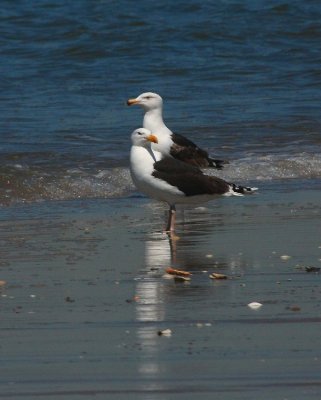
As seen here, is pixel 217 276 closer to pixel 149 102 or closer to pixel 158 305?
pixel 158 305

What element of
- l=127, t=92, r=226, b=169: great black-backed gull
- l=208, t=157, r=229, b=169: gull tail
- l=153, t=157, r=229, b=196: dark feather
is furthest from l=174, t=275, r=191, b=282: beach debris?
l=208, t=157, r=229, b=169: gull tail

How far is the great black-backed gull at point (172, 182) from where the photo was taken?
889 cm

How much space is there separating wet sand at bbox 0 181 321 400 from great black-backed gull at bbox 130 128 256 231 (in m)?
0.18

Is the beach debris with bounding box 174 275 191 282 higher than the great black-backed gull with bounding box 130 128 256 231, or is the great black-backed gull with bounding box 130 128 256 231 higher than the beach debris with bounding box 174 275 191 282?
the beach debris with bounding box 174 275 191 282

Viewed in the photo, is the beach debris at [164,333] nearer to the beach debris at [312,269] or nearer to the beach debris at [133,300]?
the beach debris at [133,300]

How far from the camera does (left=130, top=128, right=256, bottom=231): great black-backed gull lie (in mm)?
8891

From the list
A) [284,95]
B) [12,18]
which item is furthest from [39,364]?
[12,18]

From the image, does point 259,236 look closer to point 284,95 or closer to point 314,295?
point 314,295

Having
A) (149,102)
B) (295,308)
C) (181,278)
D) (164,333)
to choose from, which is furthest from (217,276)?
(149,102)

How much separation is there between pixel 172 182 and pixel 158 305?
3.04m

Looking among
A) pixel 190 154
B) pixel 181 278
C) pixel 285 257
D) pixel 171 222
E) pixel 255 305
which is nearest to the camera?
pixel 255 305

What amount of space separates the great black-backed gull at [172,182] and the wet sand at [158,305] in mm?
180

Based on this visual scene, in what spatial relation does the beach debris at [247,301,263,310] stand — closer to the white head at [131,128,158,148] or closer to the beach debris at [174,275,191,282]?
the beach debris at [174,275,191,282]

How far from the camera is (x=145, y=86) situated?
672 inches
